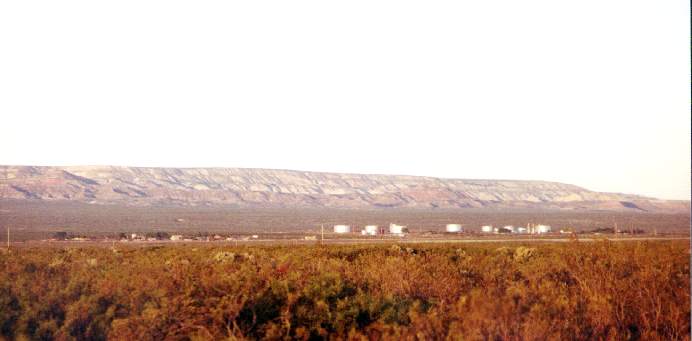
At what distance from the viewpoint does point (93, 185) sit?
7594 inches

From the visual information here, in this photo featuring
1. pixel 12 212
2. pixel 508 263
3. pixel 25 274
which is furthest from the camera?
pixel 12 212

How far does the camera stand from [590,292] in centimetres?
1360

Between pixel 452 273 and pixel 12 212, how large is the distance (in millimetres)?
120918

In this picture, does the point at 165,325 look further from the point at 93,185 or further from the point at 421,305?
the point at 93,185

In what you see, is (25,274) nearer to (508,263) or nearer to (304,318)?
(304,318)

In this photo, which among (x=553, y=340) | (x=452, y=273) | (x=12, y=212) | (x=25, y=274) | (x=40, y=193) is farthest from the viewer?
(x=40, y=193)

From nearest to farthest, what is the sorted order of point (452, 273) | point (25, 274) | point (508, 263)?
point (25, 274), point (452, 273), point (508, 263)

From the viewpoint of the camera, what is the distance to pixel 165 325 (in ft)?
38.9

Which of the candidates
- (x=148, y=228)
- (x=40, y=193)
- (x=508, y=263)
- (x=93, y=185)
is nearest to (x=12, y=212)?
(x=148, y=228)

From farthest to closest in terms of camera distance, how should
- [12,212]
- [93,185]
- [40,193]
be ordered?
[93,185], [40,193], [12,212]

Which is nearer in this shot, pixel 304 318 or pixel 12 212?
pixel 304 318

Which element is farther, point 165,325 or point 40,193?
point 40,193

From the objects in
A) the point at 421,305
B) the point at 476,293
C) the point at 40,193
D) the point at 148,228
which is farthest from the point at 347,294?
the point at 40,193

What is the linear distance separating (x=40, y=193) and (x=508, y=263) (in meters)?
169
